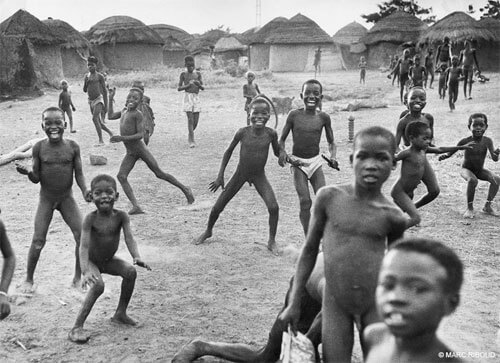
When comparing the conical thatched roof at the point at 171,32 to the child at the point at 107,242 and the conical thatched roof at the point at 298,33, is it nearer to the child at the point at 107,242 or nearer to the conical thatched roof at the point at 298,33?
the conical thatched roof at the point at 298,33

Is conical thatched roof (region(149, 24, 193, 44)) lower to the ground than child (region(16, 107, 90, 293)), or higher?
higher

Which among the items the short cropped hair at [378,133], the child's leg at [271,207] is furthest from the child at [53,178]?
the short cropped hair at [378,133]

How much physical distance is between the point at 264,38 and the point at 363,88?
16501 mm

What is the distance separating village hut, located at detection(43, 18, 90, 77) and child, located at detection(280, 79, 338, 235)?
25.7m

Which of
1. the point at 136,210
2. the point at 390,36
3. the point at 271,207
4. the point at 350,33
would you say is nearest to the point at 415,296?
the point at 271,207

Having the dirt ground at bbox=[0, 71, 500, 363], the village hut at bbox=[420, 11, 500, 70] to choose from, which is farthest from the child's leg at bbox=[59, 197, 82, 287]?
the village hut at bbox=[420, 11, 500, 70]

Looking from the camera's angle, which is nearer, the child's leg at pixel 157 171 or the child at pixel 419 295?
the child at pixel 419 295

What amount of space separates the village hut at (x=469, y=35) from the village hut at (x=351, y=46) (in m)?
9.08

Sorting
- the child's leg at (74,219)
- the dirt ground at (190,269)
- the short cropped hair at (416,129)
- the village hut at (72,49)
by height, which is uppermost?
the village hut at (72,49)

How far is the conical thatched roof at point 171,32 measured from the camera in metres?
45.5

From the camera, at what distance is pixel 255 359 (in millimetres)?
3529

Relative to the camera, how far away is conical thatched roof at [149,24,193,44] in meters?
45.5

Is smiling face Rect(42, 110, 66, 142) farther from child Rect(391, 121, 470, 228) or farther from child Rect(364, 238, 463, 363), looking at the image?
child Rect(364, 238, 463, 363)

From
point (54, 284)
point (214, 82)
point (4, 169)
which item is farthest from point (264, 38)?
point (54, 284)
